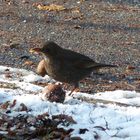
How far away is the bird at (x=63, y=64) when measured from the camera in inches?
258

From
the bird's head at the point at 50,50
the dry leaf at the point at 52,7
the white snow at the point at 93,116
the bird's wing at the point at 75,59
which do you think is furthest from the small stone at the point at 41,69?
the dry leaf at the point at 52,7

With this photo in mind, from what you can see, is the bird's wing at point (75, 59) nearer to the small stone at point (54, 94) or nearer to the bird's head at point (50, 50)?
the bird's head at point (50, 50)

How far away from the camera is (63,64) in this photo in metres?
6.58

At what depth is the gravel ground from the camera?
898 centimetres

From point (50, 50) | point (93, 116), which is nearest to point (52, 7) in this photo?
point (50, 50)

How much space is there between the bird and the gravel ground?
1130 millimetres

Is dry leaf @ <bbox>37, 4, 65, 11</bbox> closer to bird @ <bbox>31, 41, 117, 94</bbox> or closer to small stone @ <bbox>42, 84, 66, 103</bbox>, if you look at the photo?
bird @ <bbox>31, 41, 117, 94</bbox>

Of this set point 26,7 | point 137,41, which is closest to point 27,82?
point 137,41

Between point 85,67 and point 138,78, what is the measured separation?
6.85 ft

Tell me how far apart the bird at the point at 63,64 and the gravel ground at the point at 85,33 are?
1130 mm

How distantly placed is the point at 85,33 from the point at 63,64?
5305 mm

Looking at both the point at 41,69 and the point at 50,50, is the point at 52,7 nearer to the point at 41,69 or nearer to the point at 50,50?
the point at 41,69

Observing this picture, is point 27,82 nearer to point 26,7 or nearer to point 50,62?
point 50,62

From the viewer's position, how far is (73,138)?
15.2 ft
